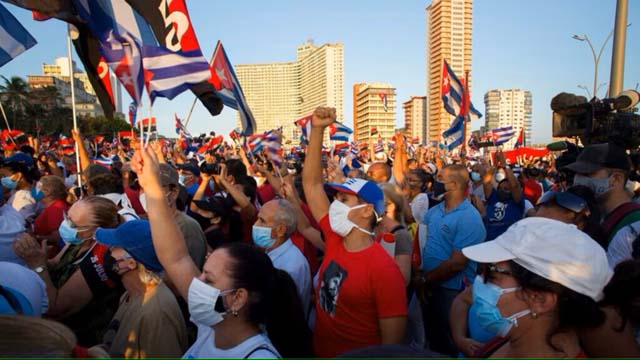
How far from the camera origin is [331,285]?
9.26 feet

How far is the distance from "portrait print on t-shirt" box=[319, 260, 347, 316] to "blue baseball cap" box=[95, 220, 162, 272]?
1069 millimetres

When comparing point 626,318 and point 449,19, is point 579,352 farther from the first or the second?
point 449,19

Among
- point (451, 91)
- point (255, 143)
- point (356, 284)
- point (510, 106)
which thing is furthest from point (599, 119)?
point (510, 106)

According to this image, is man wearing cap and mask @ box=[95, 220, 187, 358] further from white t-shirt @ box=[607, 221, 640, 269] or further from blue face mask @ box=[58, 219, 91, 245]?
white t-shirt @ box=[607, 221, 640, 269]

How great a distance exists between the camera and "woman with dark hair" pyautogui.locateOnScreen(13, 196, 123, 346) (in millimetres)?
2957

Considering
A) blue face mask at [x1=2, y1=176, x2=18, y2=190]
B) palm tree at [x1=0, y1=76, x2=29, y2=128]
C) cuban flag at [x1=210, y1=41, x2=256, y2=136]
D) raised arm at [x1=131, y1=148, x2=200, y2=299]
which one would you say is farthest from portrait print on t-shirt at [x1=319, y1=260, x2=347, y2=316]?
palm tree at [x1=0, y1=76, x2=29, y2=128]

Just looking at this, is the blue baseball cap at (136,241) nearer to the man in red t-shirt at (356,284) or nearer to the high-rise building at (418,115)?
the man in red t-shirt at (356,284)

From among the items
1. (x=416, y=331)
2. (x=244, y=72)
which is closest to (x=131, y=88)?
(x=416, y=331)

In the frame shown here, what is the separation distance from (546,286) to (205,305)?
1.56m

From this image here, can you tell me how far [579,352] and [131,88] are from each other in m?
5.97

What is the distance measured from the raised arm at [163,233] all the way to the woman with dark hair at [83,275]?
67 centimetres

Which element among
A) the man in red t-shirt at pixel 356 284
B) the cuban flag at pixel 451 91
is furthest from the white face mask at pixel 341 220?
the cuban flag at pixel 451 91

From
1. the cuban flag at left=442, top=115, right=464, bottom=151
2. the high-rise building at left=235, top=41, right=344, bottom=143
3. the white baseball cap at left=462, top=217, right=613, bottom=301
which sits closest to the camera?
the white baseball cap at left=462, top=217, right=613, bottom=301

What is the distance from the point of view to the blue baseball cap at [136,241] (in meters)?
2.57
